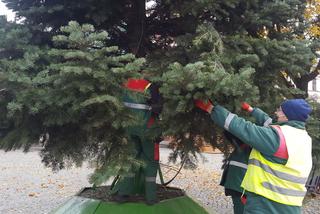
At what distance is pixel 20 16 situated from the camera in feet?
13.0

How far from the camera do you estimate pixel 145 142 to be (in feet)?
13.3

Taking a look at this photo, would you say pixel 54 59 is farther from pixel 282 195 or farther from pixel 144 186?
pixel 282 195

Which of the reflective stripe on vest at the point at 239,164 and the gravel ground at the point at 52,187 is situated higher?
the reflective stripe on vest at the point at 239,164

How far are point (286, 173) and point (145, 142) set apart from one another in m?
1.31

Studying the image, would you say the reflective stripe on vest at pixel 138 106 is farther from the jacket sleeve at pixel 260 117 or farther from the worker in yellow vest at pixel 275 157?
the jacket sleeve at pixel 260 117

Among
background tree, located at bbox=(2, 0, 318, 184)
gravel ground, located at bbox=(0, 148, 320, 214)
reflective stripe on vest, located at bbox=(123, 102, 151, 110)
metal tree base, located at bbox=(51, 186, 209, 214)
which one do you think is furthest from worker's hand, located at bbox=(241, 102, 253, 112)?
gravel ground, located at bbox=(0, 148, 320, 214)

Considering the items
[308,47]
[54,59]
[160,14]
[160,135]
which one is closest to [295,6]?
[308,47]

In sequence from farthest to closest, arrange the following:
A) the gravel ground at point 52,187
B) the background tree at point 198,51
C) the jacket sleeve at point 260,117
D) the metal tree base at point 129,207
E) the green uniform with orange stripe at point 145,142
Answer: the gravel ground at point 52,187 < the metal tree base at point 129,207 < the green uniform with orange stripe at point 145,142 < the jacket sleeve at point 260,117 < the background tree at point 198,51

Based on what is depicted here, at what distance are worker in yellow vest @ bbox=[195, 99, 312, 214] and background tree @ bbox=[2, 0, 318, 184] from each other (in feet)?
0.46

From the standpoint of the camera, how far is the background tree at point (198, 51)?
10.3 ft

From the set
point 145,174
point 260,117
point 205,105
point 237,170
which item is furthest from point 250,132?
point 145,174

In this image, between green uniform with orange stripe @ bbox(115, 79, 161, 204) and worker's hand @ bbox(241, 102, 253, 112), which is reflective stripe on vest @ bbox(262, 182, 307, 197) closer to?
worker's hand @ bbox(241, 102, 253, 112)

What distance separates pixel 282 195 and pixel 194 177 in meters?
10.9

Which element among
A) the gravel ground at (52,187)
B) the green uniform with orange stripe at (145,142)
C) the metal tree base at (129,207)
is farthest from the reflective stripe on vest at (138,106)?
the gravel ground at (52,187)
